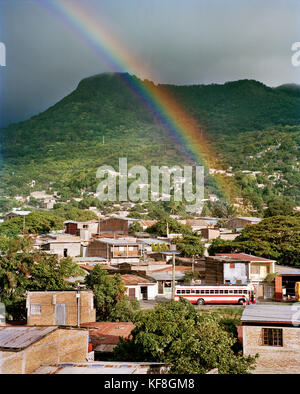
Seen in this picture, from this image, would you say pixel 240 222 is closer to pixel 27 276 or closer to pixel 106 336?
pixel 27 276

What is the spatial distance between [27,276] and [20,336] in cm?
810

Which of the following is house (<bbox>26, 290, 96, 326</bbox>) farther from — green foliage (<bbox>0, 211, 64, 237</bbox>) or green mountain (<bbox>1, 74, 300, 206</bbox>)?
green mountain (<bbox>1, 74, 300, 206</bbox>)

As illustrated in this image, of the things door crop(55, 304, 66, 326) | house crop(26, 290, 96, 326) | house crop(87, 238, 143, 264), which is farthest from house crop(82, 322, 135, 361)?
house crop(87, 238, 143, 264)

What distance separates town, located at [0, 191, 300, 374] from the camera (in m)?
8.02

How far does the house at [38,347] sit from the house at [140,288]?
9.18m

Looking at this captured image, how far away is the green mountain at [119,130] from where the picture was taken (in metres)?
91.8

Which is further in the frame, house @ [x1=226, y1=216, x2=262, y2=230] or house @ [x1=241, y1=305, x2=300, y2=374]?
house @ [x1=226, y1=216, x2=262, y2=230]

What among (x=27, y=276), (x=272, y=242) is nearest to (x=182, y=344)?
(x=27, y=276)

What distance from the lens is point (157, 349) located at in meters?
8.55

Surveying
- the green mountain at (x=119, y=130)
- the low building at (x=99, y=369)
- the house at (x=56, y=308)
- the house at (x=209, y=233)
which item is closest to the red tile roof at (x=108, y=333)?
the house at (x=56, y=308)

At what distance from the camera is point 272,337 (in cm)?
Answer: 921
